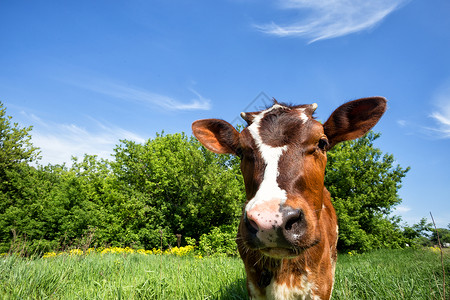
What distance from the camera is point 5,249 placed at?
71.4 ft

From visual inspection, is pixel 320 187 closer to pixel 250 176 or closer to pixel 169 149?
pixel 250 176

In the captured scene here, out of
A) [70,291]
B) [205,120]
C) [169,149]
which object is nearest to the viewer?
[205,120]

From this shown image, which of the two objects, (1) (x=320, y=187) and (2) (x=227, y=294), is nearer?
(1) (x=320, y=187)

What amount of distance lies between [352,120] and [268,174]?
1.50 metres

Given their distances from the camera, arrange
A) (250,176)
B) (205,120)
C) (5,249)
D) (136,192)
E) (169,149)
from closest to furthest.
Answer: (250,176)
(205,120)
(5,249)
(136,192)
(169,149)

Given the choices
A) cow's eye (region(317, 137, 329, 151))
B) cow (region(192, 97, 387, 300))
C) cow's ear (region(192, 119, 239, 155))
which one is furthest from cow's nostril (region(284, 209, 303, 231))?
cow's ear (region(192, 119, 239, 155))

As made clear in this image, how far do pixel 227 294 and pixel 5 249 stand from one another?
85.5ft

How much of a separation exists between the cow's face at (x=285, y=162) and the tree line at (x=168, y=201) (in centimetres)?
1883

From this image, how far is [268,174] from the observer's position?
218 centimetres

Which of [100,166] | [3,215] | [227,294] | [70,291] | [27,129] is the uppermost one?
[27,129]

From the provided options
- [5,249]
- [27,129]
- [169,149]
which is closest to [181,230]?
[169,149]

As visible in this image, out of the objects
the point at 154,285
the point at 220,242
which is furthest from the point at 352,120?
the point at 220,242

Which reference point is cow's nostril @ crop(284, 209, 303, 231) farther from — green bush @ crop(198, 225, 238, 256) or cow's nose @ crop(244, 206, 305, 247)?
green bush @ crop(198, 225, 238, 256)

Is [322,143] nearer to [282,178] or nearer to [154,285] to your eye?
[282,178]
